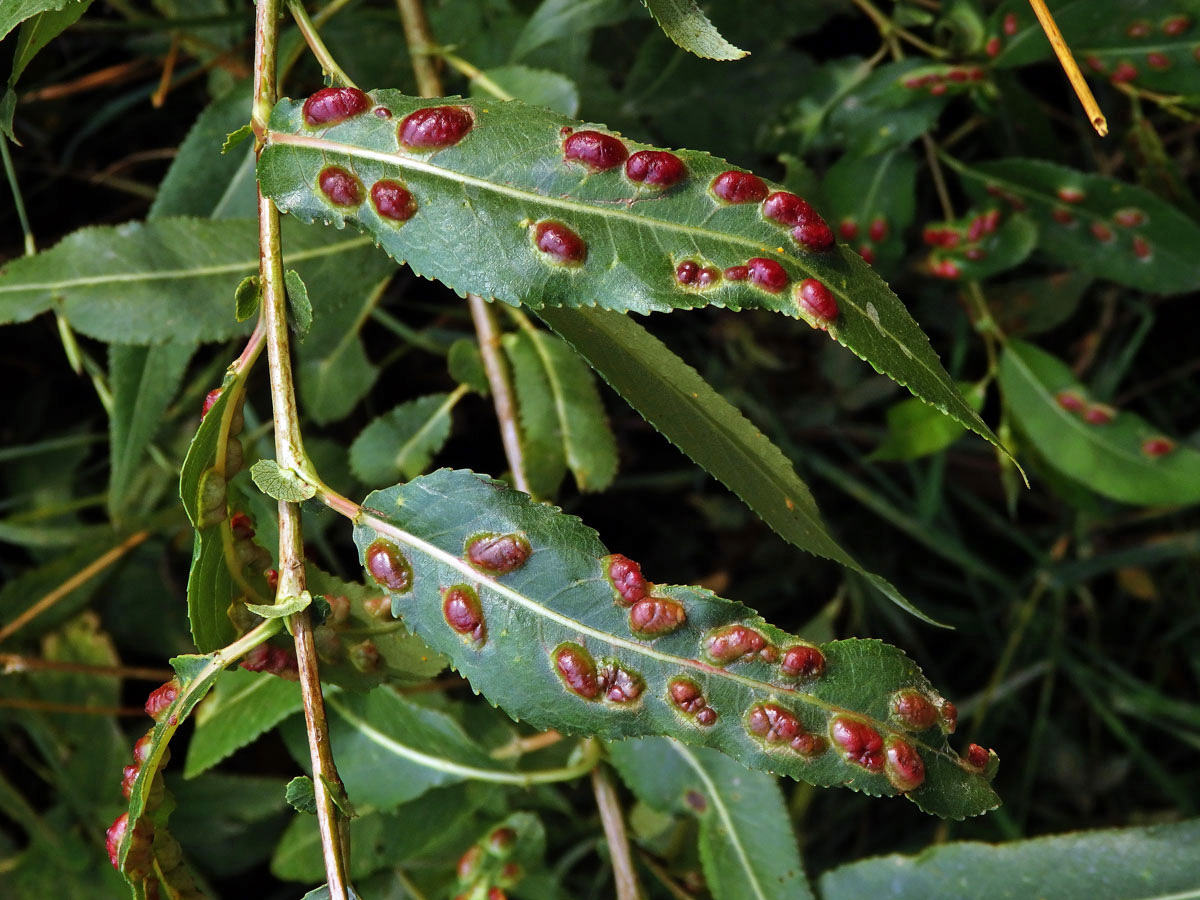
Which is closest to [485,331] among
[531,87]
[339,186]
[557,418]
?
[557,418]

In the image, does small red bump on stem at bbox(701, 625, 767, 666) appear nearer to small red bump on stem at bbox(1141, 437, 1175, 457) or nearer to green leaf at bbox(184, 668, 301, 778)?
green leaf at bbox(184, 668, 301, 778)

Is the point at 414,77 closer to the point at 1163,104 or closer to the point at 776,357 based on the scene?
the point at 776,357

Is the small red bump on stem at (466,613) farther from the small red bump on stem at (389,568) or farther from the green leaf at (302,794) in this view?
the green leaf at (302,794)

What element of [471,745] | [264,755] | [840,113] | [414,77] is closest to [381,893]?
[471,745]

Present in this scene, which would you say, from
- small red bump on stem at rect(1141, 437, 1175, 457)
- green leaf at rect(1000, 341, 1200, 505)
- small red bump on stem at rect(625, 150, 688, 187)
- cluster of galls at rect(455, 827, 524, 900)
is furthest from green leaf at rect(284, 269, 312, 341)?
small red bump on stem at rect(1141, 437, 1175, 457)

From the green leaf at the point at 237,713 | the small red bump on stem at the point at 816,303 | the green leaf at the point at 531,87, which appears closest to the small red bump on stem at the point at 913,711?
the small red bump on stem at the point at 816,303

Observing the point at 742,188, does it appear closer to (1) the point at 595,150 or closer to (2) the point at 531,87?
(1) the point at 595,150

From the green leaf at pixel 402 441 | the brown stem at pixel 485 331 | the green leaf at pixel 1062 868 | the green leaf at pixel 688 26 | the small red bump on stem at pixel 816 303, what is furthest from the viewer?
the green leaf at pixel 402 441

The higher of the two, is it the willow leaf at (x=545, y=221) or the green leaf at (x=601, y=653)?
the willow leaf at (x=545, y=221)
